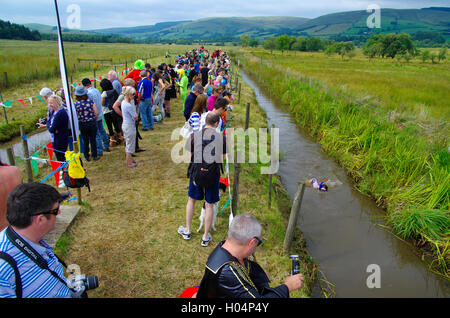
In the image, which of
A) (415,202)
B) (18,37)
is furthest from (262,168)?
(18,37)

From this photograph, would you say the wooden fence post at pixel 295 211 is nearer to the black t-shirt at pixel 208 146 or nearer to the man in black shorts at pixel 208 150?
the man in black shorts at pixel 208 150

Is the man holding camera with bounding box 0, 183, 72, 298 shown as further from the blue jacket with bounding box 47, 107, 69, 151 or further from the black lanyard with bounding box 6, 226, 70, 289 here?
the blue jacket with bounding box 47, 107, 69, 151

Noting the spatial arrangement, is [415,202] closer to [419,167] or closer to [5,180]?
[419,167]

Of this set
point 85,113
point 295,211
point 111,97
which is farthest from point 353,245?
point 111,97

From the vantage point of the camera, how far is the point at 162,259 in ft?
14.1

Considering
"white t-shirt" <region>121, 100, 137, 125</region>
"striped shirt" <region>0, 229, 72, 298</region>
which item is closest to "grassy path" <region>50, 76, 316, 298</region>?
"white t-shirt" <region>121, 100, 137, 125</region>

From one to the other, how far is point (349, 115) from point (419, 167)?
14.6 feet

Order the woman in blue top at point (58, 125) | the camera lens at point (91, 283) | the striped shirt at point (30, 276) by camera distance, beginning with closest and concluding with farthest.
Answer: the striped shirt at point (30, 276)
the camera lens at point (91, 283)
the woman in blue top at point (58, 125)

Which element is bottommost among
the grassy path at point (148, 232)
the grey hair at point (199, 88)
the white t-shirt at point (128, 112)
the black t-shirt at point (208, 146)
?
the grassy path at point (148, 232)

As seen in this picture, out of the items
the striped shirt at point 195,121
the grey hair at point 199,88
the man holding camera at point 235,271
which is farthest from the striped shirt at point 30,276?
the grey hair at point 199,88

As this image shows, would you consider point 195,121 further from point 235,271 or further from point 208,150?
point 235,271

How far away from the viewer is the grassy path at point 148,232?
398cm

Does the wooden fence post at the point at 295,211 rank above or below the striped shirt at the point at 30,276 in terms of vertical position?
below

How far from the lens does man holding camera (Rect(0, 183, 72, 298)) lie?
5.93 ft
